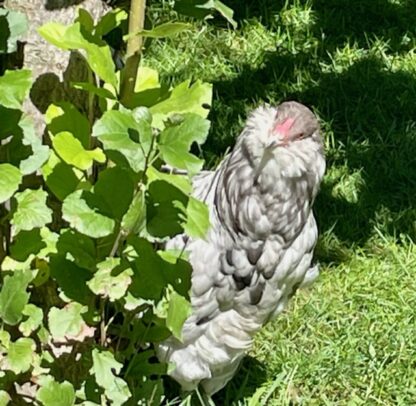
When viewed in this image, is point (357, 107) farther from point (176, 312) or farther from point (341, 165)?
point (176, 312)

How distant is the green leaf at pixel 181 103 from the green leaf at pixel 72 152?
0.15 meters

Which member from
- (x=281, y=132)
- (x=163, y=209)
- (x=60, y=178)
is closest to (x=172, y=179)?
(x=163, y=209)

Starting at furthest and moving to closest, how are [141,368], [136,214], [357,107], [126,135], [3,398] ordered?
[357,107], [141,368], [3,398], [136,214], [126,135]

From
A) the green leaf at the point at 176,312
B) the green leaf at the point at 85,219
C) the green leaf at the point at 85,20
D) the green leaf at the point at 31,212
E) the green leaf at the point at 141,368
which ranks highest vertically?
the green leaf at the point at 85,20

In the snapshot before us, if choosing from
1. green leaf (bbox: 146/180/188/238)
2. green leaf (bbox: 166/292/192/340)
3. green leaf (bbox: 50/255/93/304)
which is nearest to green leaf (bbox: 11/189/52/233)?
green leaf (bbox: 50/255/93/304)

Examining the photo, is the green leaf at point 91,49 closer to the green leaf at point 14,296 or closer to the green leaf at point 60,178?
the green leaf at point 60,178

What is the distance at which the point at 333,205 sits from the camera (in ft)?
13.3

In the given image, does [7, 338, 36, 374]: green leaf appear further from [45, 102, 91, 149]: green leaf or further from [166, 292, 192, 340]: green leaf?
[45, 102, 91, 149]: green leaf

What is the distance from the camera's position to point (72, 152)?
7.06ft

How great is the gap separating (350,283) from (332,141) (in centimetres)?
79

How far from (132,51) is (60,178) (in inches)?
11.6

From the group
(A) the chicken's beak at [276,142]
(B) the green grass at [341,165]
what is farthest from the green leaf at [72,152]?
→ (B) the green grass at [341,165]

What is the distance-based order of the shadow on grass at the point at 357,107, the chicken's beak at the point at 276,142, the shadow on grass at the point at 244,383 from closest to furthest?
the chicken's beak at the point at 276,142
the shadow on grass at the point at 244,383
the shadow on grass at the point at 357,107

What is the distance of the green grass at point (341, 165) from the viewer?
3.46 metres
